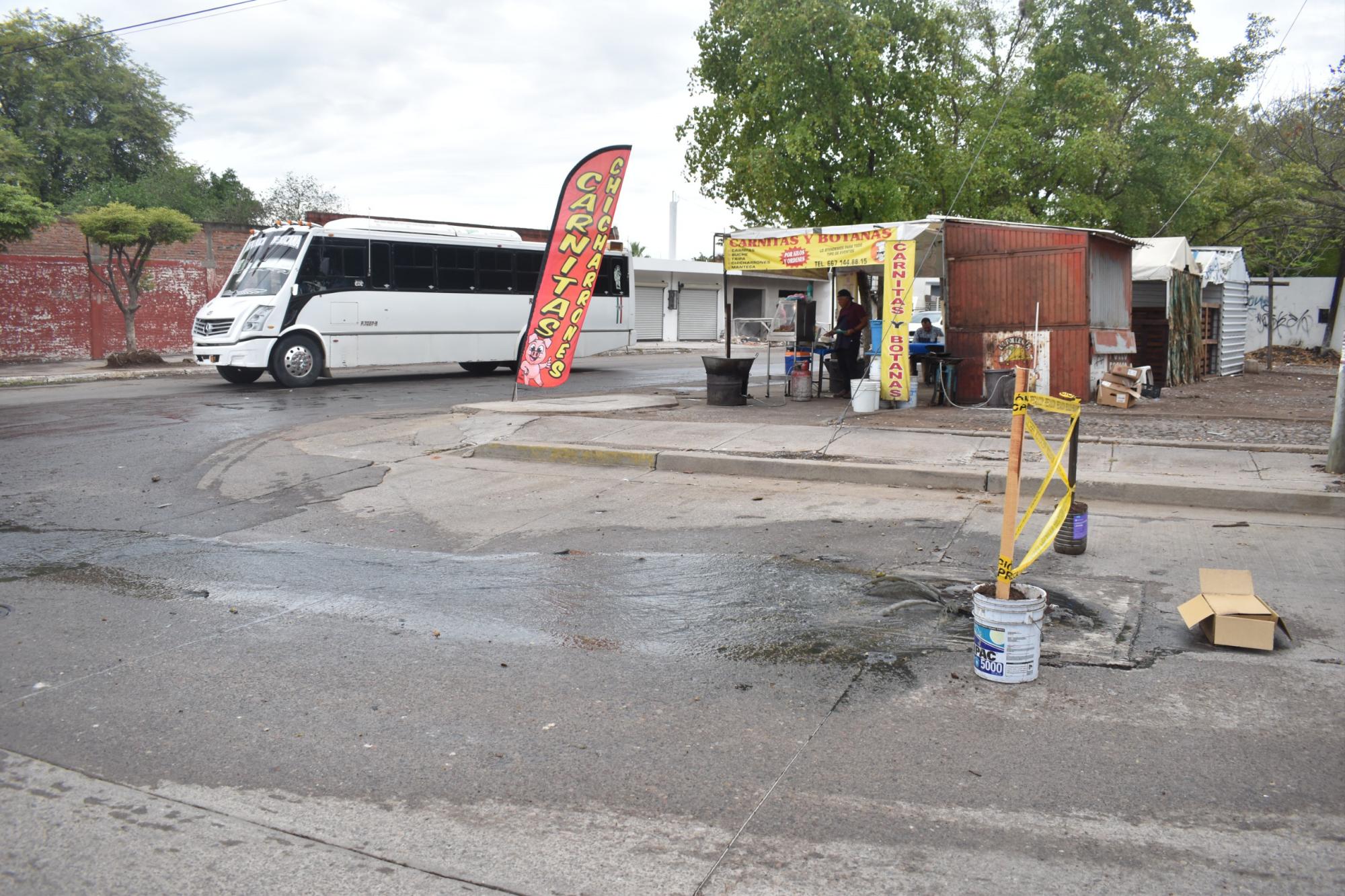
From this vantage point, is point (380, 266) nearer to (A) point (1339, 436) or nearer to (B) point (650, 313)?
(A) point (1339, 436)

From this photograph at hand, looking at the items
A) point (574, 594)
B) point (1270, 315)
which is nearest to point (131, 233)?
point (574, 594)

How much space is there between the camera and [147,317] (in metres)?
28.8

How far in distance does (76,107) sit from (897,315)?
45.8 m

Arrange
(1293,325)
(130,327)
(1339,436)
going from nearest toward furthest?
(1339,436)
(130,327)
(1293,325)

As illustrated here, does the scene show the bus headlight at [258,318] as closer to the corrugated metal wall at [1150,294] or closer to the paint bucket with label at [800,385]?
the paint bucket with label at [800,385]

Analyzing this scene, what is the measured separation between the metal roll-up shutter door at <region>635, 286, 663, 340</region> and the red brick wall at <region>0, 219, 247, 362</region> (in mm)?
18412

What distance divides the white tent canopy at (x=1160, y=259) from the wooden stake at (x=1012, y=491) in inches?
548

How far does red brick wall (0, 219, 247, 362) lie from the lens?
26.3 m

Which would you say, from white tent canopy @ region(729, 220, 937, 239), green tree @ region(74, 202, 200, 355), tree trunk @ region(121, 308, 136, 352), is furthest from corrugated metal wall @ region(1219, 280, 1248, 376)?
tree trunk @ region(121, 308, 136, 352)

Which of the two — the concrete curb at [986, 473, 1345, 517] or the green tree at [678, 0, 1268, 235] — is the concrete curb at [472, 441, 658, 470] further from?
the green tree at [678, 0, 1268, 235]

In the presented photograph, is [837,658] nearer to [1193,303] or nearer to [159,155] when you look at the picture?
[1193,303]

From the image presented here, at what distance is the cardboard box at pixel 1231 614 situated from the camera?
196 inches

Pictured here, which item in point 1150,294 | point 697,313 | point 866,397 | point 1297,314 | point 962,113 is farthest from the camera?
point 697,313

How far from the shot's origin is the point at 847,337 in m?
16.1
